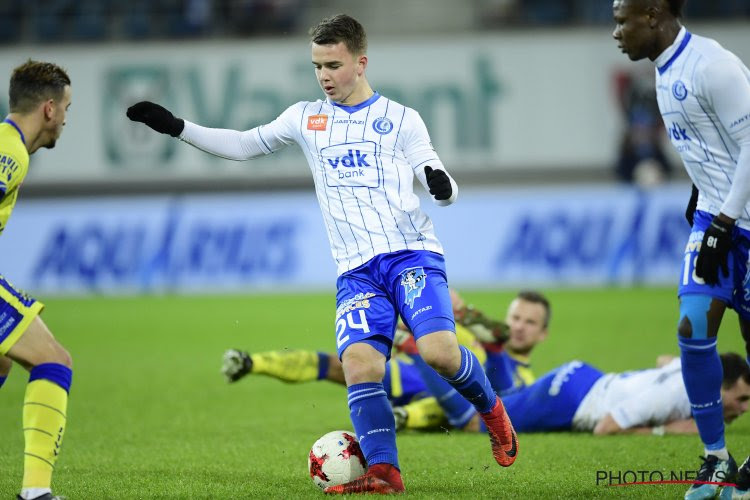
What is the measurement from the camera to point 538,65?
23.6m

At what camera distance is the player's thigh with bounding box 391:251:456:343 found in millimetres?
5125

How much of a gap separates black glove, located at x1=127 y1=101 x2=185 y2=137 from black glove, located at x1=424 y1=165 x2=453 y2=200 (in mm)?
1392

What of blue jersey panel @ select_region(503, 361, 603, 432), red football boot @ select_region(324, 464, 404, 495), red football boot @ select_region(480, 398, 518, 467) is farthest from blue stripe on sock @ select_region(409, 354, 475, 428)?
red football boot @ select_region(324, 464, 404, 495)

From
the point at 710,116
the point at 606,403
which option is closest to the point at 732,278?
the point at 710,116

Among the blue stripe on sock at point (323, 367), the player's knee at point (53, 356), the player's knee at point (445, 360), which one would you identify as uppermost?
the player's knee at point (53, 356)

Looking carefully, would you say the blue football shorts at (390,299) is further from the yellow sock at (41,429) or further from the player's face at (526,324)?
the player's face at (526,324)

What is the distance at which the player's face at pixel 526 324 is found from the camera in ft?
25.0

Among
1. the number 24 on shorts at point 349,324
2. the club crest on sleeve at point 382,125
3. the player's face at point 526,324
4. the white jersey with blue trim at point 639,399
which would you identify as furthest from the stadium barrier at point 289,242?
the number 24 on shorts at point 349,324

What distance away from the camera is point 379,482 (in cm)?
503

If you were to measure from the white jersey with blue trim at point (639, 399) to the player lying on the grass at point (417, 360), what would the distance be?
55cm

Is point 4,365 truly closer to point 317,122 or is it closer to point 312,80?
point 317,122

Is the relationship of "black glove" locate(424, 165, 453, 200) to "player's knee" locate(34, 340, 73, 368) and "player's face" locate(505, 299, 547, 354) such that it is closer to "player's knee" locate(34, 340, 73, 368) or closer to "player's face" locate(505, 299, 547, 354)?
"player's knee" locate(34, 340, 73, 368)

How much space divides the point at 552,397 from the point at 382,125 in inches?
97.9

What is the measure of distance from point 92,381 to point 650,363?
508cm
